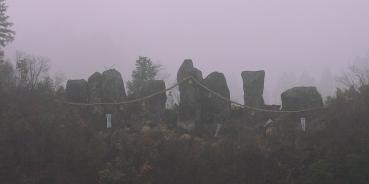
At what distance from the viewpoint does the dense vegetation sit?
1126cm

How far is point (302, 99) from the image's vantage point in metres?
15.2

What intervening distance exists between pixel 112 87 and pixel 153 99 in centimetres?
137

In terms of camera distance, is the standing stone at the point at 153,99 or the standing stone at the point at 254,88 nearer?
the standing stone at the point at 153,99

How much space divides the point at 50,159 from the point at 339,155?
661cm

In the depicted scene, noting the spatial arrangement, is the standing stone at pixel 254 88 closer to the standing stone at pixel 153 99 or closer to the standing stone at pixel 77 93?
the standing stone at pixel 153 99

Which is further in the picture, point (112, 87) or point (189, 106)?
point (112, 87)

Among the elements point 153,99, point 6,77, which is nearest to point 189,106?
point 153,99

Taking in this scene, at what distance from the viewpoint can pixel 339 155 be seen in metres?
11.4

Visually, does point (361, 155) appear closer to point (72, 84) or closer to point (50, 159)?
point (50, 159)

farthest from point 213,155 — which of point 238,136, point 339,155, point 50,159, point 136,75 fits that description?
point 136,75

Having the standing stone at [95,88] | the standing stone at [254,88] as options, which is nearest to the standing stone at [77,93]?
the standing stone at [95,88]

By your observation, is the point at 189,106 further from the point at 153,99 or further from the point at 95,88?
the point at 95,88

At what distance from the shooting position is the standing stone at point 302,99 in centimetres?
1512

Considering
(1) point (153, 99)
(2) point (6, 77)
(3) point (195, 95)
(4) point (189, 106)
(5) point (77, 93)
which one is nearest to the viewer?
(2) point (6, 77)
